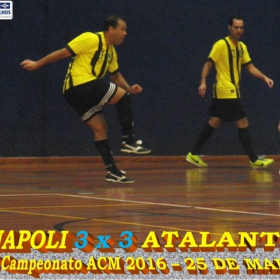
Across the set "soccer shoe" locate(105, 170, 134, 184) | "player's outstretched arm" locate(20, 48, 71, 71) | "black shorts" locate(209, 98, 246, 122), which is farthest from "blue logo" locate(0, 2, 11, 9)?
"soccer shoe" locate(105, 170, 134, 184)

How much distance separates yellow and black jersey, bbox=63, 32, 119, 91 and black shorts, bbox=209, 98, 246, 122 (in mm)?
2719

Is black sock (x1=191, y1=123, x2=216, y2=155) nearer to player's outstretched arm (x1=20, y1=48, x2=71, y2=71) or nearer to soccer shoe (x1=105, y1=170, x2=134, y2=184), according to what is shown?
soccer shoe (x1=105, y1=170, x2=134, y2=184)

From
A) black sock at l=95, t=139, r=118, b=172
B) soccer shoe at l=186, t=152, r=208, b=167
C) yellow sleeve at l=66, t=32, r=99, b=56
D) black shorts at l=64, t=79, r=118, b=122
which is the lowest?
soccer shoe at l=186, t=152, r=208, b=167

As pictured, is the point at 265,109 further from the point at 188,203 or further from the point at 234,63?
the point at 188,203

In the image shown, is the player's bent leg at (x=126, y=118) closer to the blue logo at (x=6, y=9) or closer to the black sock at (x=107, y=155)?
the black sock at (x=107, y=155)

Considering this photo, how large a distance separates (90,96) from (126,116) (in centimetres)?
40

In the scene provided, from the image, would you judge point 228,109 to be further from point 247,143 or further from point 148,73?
point 148,73

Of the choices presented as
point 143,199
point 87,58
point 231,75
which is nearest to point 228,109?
point 231,75

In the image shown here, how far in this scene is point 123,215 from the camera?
7480mm

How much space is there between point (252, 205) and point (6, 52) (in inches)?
254

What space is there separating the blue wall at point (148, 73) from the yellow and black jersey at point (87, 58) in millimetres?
3582

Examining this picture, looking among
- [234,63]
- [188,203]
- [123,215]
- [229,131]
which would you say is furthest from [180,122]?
[123,215]

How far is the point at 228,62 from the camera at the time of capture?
12719 millimetres

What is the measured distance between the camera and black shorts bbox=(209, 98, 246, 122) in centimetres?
1264
